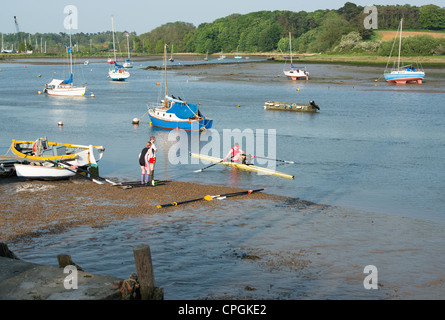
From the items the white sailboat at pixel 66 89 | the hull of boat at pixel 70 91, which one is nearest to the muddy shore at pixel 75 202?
the hull of boat at pixel 70 91

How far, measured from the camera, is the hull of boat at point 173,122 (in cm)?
4212

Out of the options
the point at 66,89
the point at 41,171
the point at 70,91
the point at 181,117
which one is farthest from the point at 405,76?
the point at 41,171

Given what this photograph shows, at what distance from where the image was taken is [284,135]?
4206cm

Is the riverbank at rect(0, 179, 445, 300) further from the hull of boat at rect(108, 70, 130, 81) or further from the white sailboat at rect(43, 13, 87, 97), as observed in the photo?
the hull of boat at rect(108, 70, 130, 81)

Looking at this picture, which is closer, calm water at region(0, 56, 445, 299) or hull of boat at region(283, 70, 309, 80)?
calm water at region(0, 56, 445, 299)

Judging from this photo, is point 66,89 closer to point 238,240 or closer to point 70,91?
point 70,91

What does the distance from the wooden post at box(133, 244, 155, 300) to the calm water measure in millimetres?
2292

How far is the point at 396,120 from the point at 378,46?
115m

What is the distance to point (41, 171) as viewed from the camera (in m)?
23.6

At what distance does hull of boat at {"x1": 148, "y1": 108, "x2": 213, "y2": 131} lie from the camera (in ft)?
138

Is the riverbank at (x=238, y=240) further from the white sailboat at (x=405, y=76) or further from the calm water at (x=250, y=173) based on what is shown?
the white sailboat at (x=405, y=76)

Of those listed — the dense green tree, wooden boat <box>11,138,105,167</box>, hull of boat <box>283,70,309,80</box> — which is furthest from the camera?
the dense green tree

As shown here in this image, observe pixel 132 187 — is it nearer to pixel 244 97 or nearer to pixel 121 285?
pixel 121 285

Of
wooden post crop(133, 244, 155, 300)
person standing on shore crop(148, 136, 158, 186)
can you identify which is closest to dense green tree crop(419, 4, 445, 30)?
person standing on shore crop(148, 136, 158, 186)
